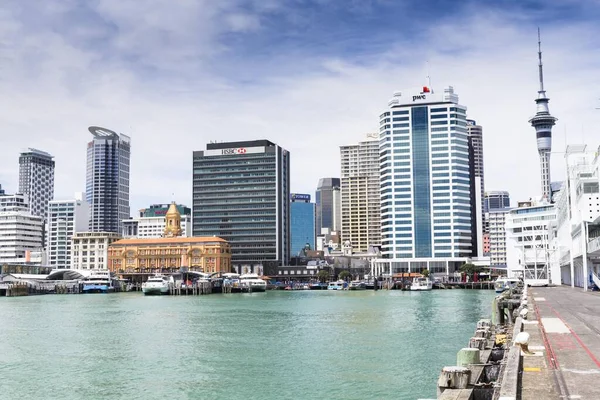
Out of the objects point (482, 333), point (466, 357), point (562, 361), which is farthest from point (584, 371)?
point (482, 333)

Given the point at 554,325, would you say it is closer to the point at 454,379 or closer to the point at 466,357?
the point at 466,357

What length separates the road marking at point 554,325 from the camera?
33.6 m

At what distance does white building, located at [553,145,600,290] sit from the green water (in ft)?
55.9

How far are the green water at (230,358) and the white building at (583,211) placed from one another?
17047mm

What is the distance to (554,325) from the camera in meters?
36.6

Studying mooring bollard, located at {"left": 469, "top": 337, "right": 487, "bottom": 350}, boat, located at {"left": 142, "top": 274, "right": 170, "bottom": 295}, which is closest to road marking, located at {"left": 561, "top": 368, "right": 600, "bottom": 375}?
mooring bollard, located at {"left": 469, "top": 337, "right": 487, "bottom": 350}

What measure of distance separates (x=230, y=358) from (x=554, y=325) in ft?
80.7

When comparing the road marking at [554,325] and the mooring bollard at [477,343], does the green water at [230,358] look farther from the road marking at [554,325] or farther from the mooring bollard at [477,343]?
the road marking at [554,325]

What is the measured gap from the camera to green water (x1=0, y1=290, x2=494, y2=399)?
125 feet

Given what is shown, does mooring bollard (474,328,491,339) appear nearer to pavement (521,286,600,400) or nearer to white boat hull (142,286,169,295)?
pavement (521,286,600,400)

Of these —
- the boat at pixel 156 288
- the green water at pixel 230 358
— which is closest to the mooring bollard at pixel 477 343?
the green water at pixel 230 358

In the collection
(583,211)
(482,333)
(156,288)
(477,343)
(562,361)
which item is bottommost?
(156,288)

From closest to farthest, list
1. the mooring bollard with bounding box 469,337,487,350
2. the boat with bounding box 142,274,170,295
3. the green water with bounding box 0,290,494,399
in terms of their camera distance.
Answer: the mooring bollard with bounding box 469,337,487,350 → the green water with bounding box 0,290,494,399 → the boat with bounding box 142,274,170,295

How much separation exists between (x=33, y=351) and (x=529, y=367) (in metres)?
46.0
